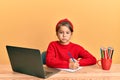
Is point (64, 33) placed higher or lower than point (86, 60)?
higher

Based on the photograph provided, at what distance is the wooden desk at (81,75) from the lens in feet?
5.45

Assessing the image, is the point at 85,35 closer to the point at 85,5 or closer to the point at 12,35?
the point at 85,5

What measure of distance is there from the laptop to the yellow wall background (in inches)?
36.1

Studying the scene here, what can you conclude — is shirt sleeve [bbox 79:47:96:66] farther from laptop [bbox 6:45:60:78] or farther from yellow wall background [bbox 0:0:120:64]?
yellow wall background [bbox 0:0:120:64]

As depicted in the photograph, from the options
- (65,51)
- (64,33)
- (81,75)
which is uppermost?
(64,33)

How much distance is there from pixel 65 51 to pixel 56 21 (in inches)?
23.1

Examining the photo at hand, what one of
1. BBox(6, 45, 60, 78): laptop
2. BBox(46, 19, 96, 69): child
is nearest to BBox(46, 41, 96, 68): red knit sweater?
BBox(46, 19, 96, 69): child

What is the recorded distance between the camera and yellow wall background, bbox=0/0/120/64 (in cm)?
262

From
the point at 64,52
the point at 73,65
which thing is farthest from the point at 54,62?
the point at 64,52

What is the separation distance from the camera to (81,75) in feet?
5.65

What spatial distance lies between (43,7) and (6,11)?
0.42 m

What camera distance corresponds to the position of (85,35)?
2688 mm

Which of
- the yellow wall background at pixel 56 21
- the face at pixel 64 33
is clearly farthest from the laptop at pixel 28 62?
the yellow wall background at pixel 56 21

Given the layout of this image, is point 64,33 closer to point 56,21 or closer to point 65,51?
point 65,51
